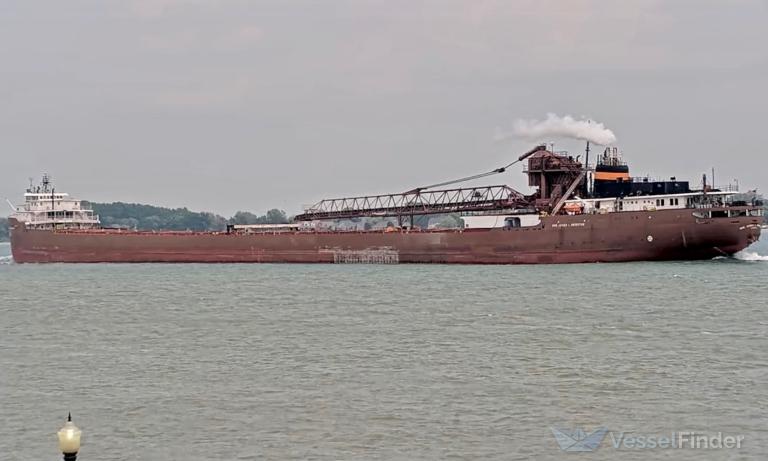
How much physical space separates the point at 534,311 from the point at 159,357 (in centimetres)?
1526

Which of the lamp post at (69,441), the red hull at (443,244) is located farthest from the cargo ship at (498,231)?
the lamp post at (69,441)

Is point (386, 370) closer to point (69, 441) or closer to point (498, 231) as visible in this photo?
point (69, 441)

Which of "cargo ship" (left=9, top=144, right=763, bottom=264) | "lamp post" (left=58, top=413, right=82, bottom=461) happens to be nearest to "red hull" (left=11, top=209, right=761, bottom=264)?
"cargo ship" (left=9, top=144, right=763, bottom=264)

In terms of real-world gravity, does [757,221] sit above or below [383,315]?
above

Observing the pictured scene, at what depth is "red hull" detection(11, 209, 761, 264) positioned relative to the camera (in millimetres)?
55812

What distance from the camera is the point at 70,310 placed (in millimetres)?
42156

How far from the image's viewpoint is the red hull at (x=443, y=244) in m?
55.8

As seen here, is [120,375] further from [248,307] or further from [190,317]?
[248,307]

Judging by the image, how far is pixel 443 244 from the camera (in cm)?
6475

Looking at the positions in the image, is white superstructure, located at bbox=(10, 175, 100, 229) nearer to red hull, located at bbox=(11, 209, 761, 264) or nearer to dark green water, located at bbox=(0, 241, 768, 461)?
red hull, located at bbox=(11, 209, 761, 264)

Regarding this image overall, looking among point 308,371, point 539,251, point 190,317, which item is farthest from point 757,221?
point 308,371

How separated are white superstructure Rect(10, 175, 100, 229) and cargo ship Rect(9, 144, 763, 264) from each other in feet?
0.27

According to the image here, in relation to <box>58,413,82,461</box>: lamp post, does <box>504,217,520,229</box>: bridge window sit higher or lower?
higher

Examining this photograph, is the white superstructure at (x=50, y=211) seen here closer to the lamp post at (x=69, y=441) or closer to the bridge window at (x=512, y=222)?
the bridge window at (x=512, y=222)
